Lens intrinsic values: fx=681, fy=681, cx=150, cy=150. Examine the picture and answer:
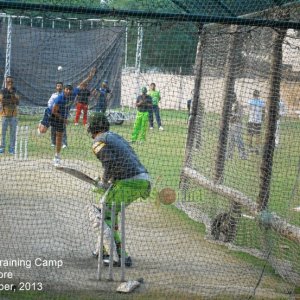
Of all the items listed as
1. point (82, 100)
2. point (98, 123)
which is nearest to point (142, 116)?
point (82, 100)

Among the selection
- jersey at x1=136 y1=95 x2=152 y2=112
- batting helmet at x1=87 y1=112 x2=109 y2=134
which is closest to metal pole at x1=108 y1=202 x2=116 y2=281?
batting helmet at x1=87 y1=112 x2=109 y2=134

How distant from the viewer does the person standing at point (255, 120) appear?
30.2 feet

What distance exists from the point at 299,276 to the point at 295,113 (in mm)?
2458

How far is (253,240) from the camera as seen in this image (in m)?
9.05

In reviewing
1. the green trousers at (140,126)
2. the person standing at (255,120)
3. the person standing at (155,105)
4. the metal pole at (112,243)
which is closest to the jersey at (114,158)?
the metal pole at (112,243)

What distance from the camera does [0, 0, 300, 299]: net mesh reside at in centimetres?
754

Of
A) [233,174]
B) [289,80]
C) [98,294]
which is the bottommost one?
[98,294]

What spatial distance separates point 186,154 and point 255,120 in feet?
6.98

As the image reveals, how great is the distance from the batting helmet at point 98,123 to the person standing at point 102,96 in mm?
1511

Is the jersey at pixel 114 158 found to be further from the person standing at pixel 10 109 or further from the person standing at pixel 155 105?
the person standing at pixel 10 109

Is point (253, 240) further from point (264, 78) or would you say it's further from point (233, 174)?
point (264, 78)

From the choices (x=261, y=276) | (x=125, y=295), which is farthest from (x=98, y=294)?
(x=261, y=276)

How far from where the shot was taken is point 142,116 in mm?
12312

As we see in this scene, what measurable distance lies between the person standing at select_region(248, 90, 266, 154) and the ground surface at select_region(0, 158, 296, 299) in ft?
4.97
